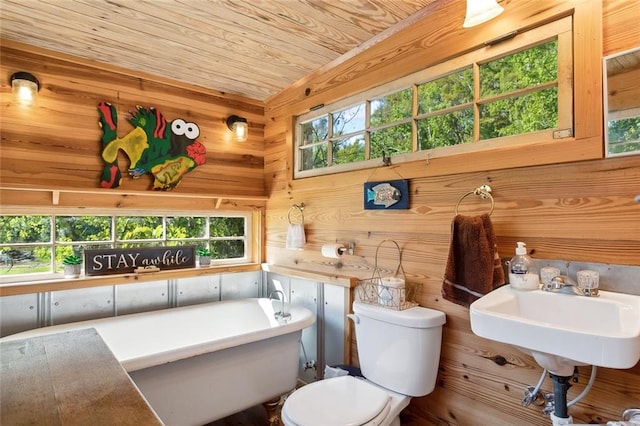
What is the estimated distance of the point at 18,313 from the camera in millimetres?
2129

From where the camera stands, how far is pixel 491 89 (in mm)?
1678

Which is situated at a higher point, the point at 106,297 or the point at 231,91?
the point at 231,91

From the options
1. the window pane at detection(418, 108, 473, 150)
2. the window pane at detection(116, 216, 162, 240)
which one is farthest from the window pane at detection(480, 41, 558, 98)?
the window pane at detection(116, 216, 162, 240)

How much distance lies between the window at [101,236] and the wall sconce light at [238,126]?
67 cm

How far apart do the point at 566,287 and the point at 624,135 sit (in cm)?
57

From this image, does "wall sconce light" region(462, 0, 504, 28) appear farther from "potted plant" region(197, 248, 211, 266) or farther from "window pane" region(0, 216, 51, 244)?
"window pane" region(0, 216, 51, 244)

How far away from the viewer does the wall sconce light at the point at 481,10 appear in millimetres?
1454

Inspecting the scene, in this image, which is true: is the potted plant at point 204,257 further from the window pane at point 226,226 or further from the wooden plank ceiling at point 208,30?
the wooden plank ceiling at point 208,30

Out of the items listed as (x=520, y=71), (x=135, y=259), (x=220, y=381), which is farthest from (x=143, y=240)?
(x=520, y=71)

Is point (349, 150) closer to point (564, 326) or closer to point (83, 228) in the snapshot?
point (564, 326)

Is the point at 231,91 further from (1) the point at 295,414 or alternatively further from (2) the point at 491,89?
(1) the point at 295,414

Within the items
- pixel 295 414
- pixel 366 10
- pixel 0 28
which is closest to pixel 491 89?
pixel 366 10

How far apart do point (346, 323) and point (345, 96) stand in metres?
1.45

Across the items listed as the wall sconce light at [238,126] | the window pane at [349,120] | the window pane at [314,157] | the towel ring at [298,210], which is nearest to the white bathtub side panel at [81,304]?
the towel ring at [298,210]
